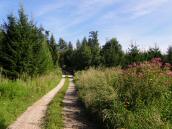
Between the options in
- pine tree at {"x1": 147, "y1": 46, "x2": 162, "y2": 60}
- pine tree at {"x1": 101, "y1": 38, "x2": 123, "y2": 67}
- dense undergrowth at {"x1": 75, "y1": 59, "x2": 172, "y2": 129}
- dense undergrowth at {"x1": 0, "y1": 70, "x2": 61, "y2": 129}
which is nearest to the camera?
dense undergrowth at {"x1": 75, "y1": 59, "x2": 172, "y2": 129}

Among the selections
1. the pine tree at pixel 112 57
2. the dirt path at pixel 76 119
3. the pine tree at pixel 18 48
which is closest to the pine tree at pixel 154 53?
the pine tree at pixel 18 48

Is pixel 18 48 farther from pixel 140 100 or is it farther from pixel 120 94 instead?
pixel 140 100

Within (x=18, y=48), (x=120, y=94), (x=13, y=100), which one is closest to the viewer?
(x=120, y=94)

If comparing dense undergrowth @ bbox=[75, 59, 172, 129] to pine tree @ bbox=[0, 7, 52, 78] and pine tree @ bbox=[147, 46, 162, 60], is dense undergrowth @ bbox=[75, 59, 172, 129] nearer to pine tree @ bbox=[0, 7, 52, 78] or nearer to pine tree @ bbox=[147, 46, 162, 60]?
pine tree @ bbox=[0, 7, 52, 78]

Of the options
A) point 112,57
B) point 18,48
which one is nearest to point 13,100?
point 18,48

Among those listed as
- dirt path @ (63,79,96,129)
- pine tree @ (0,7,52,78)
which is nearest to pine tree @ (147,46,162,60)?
pine tree @ (0,7,52,78)

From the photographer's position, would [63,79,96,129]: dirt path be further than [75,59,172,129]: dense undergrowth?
Yes

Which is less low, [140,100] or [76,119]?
[140,100]

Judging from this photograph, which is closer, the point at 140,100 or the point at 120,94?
the point at 140,100

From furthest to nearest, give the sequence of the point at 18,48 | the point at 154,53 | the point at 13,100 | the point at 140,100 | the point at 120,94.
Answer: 1. the point at 154,53
2. the point at 18,48
3. the point at 13,100
4. the point at 120,94
5. the point at 140,100

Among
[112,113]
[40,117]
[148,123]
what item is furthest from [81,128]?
[148,123]

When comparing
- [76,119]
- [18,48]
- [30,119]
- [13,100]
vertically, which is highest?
[18,48]

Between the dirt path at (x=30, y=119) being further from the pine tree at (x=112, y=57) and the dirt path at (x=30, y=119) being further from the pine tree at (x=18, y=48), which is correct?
the pine tree at (x=112, y=57)

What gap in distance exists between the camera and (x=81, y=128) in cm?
1202
